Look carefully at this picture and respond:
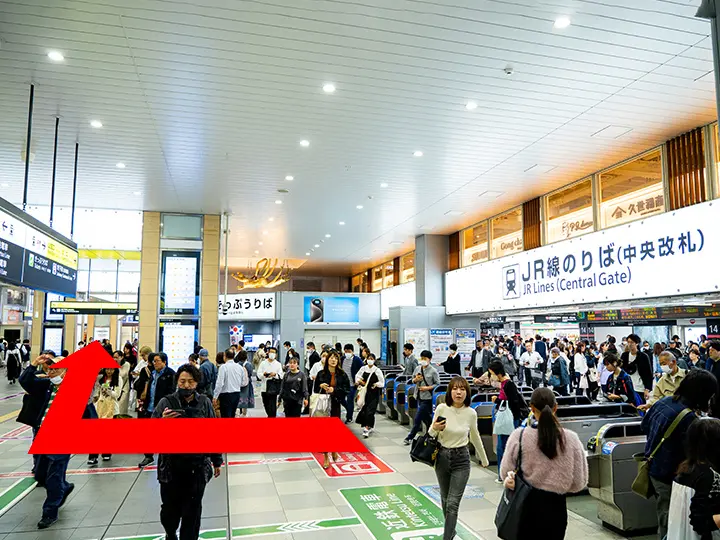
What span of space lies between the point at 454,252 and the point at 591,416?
10.8m

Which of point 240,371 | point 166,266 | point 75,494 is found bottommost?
point 75,494

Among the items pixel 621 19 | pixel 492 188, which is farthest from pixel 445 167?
pixel 621 19

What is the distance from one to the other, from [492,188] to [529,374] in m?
4.79

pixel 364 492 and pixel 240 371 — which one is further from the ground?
pixel 240 371

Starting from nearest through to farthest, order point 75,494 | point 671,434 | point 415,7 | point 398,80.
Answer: point 671,434, point 415,7, point 75,494, point 398,80

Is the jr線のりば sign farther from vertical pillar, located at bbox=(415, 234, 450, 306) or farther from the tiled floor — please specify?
the tiled floor

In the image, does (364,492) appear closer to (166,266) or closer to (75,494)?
(75,494)

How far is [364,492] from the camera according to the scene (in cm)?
580

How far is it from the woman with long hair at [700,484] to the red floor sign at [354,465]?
3903mm

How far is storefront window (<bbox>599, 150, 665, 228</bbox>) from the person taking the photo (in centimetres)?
941

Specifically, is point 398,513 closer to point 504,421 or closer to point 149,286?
point 504,421

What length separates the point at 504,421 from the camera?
240 inches

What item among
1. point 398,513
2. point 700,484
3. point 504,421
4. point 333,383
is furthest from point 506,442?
point 333,383

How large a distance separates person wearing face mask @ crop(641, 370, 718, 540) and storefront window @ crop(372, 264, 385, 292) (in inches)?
800
